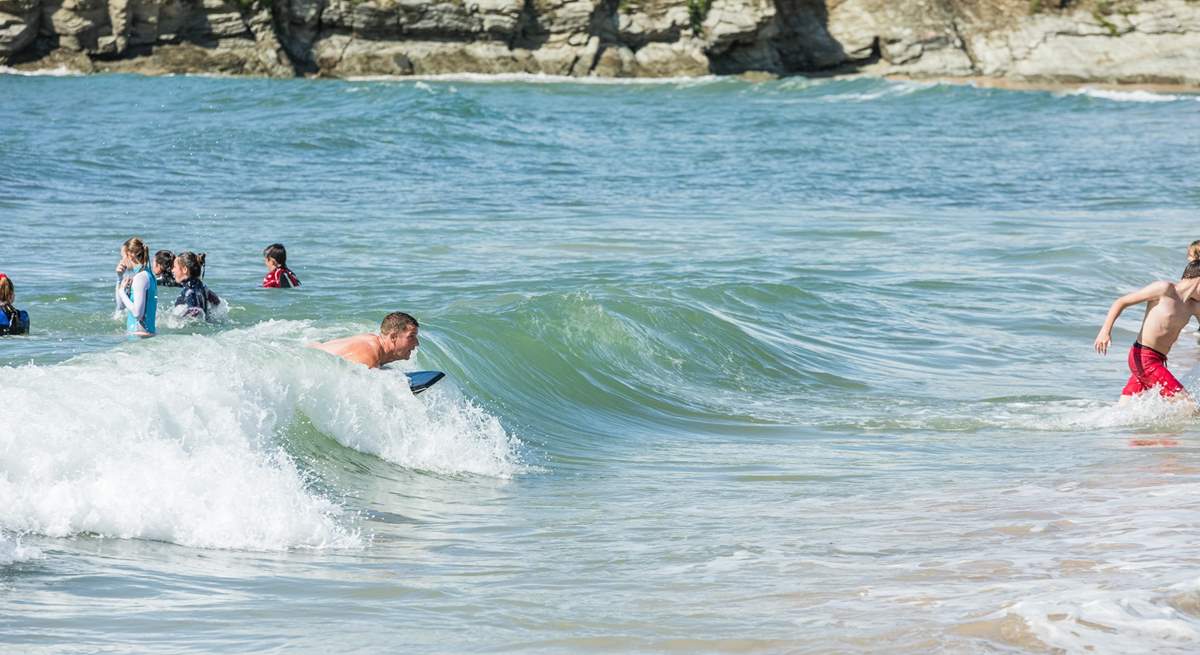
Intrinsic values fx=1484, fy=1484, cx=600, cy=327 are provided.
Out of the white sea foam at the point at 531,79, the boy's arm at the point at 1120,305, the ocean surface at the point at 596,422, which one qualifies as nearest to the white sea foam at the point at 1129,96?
the white sea foam at the point at 531,79

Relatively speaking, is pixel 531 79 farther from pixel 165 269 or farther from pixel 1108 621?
A: pixel 1108 621

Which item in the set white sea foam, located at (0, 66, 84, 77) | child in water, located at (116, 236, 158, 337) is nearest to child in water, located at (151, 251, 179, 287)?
child in water, located at (116, 236, 158, 337)

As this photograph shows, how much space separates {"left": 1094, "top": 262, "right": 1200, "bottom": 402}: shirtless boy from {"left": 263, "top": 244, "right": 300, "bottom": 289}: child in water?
7.24 meters

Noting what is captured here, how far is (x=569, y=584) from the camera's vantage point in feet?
19.0

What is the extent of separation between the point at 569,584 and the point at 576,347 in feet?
20.7

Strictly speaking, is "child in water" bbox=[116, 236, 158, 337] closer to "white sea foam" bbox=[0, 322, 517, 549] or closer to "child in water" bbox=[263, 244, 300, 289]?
"child in water" bbox=[263, 244, 300, 289]

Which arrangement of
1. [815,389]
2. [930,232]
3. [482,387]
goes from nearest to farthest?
[482,387], [815,389], [930,232]

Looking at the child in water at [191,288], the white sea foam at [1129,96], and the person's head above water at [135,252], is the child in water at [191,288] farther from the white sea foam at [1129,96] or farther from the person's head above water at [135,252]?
the white sea foam at [1129,96]

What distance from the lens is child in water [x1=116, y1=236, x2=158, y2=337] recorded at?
11.0 meters

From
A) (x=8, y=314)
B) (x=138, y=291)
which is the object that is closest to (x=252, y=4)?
(x=138, y=291)

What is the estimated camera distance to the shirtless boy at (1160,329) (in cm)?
1021

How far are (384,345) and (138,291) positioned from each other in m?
3.32

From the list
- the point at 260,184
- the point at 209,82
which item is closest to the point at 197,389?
the point at 260,184

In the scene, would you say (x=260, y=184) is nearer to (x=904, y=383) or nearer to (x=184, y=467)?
(x=904, y=383)
